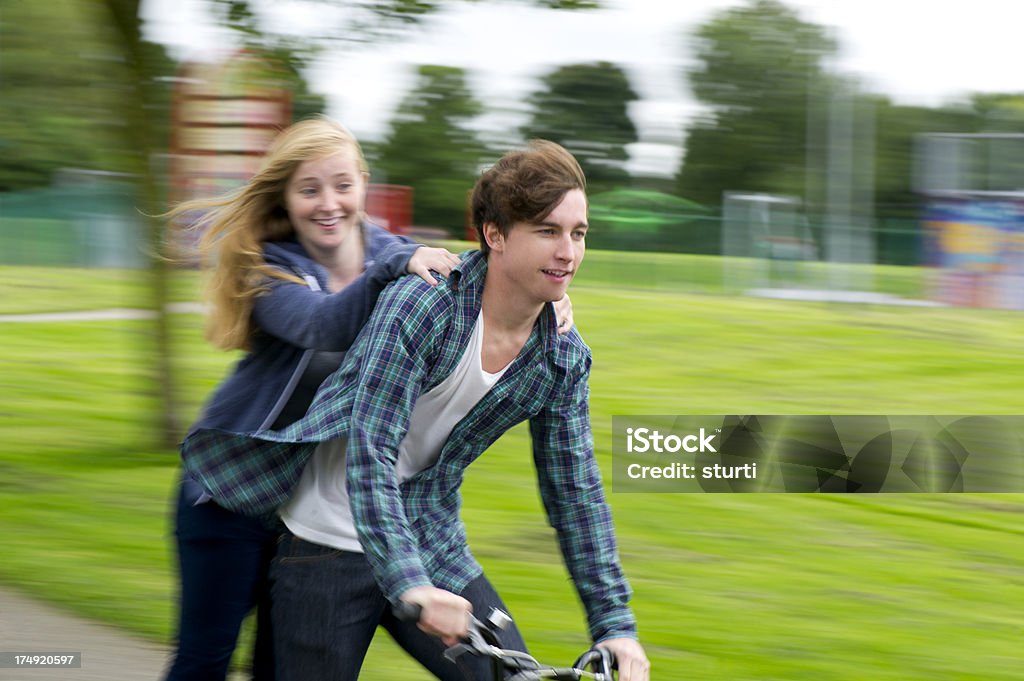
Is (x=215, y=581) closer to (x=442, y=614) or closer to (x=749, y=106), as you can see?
(x=442, y=614)

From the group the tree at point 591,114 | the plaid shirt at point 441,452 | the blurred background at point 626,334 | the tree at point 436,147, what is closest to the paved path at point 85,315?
the blurred background at point 626,334

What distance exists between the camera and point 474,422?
280cm

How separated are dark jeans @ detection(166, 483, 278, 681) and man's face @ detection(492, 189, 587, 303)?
32.8 inches

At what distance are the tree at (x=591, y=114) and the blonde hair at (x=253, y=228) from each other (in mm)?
41773

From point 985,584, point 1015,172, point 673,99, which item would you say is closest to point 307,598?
point 985,584

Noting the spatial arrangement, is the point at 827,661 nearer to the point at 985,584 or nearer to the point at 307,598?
the point at 985,584

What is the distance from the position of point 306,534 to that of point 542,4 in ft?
18.3

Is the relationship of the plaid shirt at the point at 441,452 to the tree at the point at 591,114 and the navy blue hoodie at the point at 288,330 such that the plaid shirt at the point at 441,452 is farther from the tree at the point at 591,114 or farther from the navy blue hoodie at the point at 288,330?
the tree at the point at 591,114

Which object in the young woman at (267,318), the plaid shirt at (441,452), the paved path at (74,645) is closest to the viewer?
the plaid shirt at (441,452)

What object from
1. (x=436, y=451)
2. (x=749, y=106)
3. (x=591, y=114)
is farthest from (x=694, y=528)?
(x=749, y=106)

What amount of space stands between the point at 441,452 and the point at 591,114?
43.0m

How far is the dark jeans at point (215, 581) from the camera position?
3.05 m

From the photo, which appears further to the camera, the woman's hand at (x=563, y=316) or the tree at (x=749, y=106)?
the tree at (x=749, y=106)

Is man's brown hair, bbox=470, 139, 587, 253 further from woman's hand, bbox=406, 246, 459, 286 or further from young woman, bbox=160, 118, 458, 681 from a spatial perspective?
young woman, bbox=160, 118, 458, 681
